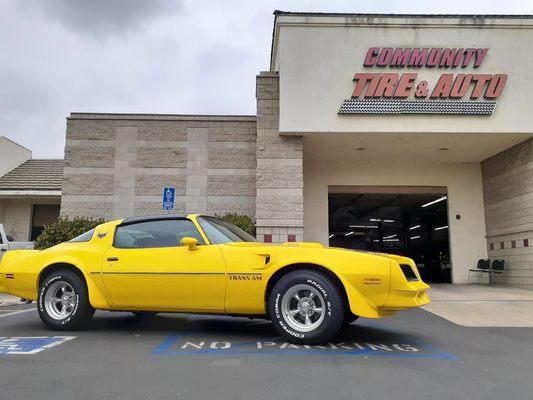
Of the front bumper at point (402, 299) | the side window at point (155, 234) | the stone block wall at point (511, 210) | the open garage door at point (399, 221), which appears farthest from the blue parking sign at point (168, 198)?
the stone block wall at point (511, 210)

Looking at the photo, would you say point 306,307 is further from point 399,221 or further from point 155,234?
point 399,221

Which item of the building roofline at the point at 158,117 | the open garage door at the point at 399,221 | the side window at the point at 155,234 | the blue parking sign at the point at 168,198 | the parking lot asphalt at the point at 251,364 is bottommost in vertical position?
the parking lot asphalt at the point at 251,364

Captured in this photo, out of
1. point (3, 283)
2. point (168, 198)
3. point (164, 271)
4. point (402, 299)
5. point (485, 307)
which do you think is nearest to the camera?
point (402, 299)

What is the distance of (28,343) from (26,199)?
16.0 metres

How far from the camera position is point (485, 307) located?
9398 mm

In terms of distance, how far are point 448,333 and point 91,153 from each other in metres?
12.3

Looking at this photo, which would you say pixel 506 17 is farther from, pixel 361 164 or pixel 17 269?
pixel 17 269

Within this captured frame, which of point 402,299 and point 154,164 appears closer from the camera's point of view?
point 402,299

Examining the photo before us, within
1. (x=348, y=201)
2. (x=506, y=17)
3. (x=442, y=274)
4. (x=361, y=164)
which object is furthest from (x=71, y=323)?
(x=442, y=274)

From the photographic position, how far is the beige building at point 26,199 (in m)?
18.5

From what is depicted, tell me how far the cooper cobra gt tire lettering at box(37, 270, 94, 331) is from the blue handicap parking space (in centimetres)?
33

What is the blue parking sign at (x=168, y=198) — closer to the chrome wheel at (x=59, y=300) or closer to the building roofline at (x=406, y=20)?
the chrome wheel at (x=59, y=300)

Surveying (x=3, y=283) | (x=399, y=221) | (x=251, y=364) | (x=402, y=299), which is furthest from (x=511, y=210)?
(x=399, y=221)

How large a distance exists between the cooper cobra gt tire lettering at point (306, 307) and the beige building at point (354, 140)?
7.85 meters
